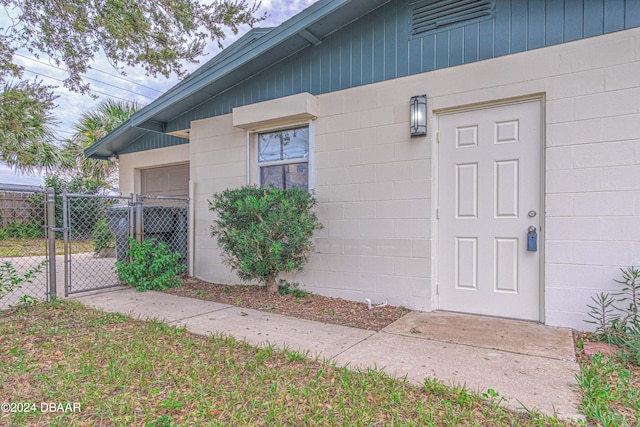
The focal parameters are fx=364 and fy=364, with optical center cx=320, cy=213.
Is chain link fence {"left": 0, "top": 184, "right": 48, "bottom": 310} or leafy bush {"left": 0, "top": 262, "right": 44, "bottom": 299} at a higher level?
chain link fence {"left": 0, "top": 184, "right": 48, "bottom": 310}

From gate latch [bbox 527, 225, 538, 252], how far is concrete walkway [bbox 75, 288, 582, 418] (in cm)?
74

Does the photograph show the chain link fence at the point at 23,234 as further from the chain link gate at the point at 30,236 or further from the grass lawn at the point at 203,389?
the grass lawn at the point at 203,389

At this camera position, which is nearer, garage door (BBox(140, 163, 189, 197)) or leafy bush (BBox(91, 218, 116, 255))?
leafy bush (BBox(91, 218, 116, 255))

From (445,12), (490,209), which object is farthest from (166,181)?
(490,209)

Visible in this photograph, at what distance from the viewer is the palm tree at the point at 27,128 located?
682cm

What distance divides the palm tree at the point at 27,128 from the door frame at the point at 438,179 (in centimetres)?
746

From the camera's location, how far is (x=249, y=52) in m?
4.66

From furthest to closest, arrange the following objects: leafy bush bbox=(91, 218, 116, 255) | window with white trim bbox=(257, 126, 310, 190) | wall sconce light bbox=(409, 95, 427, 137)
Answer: leafy bush bbox=(91, 218, 116, 255) < window with white trim bbox=(257, 126, 310, 190) < wall sconce light bbox=(409, 95, 427, 137)

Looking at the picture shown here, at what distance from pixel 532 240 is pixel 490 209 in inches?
19.1

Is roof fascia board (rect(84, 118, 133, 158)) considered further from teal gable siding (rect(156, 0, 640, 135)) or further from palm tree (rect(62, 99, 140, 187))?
palm tree (rect(62, 99, 140, 187))

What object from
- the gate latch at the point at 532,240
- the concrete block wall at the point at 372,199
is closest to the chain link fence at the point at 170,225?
the concrete block wall at the point at 372,199

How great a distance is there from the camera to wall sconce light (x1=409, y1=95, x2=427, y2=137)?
4.02m

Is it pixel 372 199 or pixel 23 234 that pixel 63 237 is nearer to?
Answer: pixel 23 234

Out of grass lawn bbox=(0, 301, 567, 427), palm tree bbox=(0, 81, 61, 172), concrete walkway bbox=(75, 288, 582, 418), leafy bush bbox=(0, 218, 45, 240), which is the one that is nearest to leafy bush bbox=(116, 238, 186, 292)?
concrete walkway bbox=(75, 288, 582, 418)
